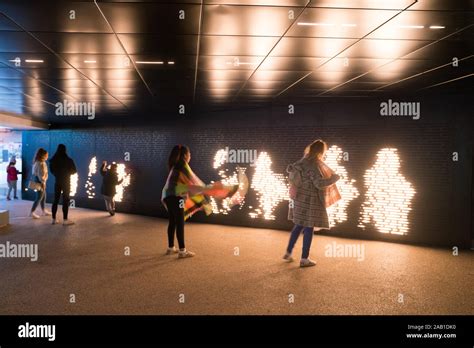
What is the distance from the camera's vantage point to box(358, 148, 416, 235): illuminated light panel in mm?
8367

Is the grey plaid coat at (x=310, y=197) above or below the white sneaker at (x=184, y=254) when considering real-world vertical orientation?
above

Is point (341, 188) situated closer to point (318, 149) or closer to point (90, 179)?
point (318, 149)

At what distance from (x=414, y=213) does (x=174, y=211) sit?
5192 millimetres

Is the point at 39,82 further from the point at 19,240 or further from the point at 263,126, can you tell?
the point at 263,126

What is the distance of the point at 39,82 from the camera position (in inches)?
297

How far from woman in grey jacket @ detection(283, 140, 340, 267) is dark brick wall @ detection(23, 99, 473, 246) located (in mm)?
3130

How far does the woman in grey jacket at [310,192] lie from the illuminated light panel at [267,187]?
3686 millimetres

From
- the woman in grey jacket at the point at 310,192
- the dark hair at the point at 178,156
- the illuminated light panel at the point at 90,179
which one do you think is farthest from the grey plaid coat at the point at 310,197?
the illuminated light panel at the point at 90,179

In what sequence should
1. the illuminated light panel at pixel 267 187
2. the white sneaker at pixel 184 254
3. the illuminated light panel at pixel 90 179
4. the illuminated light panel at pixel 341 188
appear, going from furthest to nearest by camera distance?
the illuminated light panel at pixel 90 179 < the illuminated light panel at pixel 267 187 < the illuminated light panel at pixel 341 188 < the white sneaker at pixel 184 254

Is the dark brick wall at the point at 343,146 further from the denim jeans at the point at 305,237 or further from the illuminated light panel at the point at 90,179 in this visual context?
the denim jeans at the point at 305,237

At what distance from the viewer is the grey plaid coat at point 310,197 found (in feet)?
19.7

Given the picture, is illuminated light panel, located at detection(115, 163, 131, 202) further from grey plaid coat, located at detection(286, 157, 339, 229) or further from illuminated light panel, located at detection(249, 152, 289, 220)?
grey plaid coat, located at detection(286, 157, 339, 229)

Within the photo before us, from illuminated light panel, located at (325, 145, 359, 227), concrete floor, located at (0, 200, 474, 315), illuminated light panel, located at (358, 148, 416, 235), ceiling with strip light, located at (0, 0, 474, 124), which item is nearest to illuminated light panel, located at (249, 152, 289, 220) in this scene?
illuminated light panel, located at (325, 145, 359, 227)
